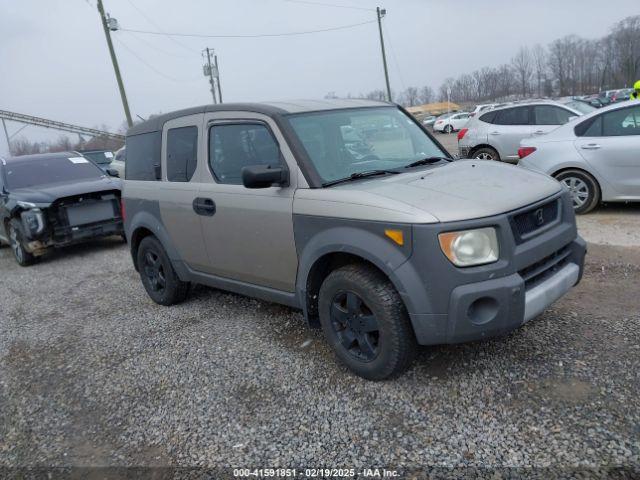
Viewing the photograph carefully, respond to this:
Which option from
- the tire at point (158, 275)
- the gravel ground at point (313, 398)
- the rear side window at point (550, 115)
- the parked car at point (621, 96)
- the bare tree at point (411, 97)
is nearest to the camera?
the gravel ground at point (313, 398)

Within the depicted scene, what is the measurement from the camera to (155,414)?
3.25m

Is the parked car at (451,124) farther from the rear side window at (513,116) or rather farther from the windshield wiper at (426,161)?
the windshield wiper at (426,161)

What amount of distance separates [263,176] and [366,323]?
118 centimetres

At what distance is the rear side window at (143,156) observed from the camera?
4829 mm

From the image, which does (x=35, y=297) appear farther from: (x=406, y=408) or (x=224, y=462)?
(x=406, y=408)

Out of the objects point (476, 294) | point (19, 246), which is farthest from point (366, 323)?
point (19, 246)

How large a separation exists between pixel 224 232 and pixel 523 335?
7.97ft

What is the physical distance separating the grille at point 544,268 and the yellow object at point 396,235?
728mm

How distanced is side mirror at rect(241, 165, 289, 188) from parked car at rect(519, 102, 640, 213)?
4.47 meters

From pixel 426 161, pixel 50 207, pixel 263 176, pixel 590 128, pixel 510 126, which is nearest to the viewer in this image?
pixel 263 176

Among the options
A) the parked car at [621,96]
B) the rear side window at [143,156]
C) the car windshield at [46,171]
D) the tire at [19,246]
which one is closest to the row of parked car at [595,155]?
the rear side window at [143,156]

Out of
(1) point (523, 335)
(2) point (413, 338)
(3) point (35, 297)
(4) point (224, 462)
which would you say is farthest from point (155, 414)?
(3) point (35, 297)

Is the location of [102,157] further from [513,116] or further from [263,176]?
[263,176]

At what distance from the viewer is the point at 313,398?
3.21 m
